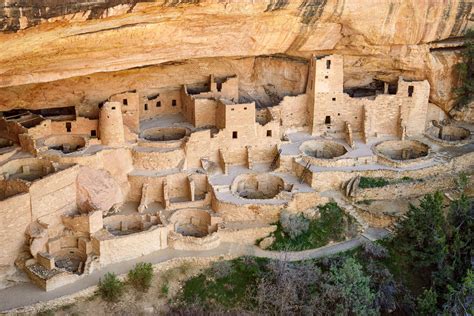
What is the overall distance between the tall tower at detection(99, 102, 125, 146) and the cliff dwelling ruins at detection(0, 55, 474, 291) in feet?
0.09

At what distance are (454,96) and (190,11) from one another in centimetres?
932

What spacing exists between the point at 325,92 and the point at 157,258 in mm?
7074

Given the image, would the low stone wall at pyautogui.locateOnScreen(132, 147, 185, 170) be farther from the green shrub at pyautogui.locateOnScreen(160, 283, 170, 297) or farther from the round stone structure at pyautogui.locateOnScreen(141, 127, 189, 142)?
the green shrub at pyautogui.locateOnScreen(160, 283, 170, 297)

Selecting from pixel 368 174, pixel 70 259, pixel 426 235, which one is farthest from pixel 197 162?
pixel 426 235

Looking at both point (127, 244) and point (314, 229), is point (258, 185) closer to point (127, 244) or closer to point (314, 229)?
point (314, 229)

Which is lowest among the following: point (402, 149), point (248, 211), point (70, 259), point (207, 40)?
point (70, 259)

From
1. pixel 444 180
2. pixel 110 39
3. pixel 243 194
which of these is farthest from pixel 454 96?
pixel 110 39

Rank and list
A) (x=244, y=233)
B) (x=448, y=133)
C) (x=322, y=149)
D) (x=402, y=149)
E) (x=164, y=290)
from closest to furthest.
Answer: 1. (x=164, y=290)
2. (x=244, y=233)
3. (x=322, y=149)
4. (x=402, y=149)
5. (x=448, y=133)

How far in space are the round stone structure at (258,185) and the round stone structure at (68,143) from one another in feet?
14.2

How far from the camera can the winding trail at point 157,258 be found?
14094 mm

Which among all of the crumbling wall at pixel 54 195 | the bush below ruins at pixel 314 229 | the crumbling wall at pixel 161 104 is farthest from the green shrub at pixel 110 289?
the crumbling wall at pixel 161 104

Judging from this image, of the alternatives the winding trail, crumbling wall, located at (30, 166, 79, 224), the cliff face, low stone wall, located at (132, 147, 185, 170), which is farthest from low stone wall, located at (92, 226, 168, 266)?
the cliff face

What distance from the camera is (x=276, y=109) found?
19.0 m

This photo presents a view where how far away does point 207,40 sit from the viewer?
16.5 m
